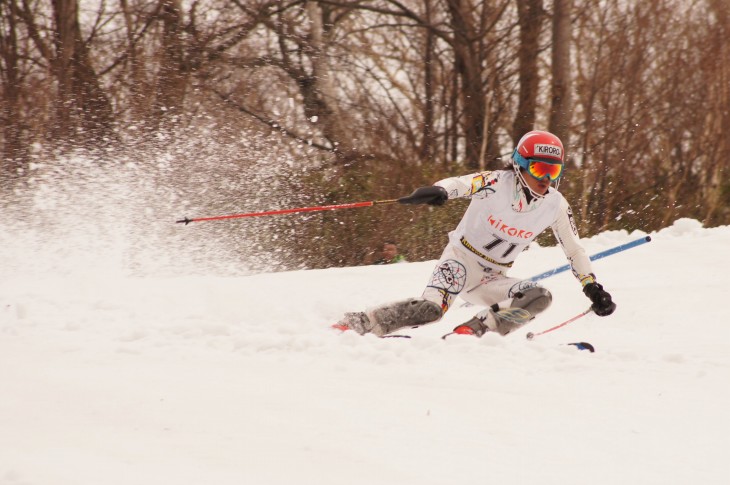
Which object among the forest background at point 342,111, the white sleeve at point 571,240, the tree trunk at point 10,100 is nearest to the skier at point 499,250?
the white sleeve at point 571,240

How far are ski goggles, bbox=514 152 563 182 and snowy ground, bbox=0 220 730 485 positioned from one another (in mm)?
1140

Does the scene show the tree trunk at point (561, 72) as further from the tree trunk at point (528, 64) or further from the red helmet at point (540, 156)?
the red helmet at point (540, 156)

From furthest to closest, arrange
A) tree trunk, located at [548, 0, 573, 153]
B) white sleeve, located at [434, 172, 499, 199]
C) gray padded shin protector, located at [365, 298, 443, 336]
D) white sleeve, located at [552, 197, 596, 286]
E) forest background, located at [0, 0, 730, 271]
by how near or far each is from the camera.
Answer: tree trunk, located at [548, 0, 573, 153]
forest background, located at [0, 0, 730, 271]
white sleeve, located at [552, 197, 596, 286]
gray padded shin protector, located at [365, 298, 443, 336]
white sleeve, located at [434, 172, 499, 199]

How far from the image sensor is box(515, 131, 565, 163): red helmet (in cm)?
491

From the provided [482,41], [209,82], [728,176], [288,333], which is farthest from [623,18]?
[288,333]

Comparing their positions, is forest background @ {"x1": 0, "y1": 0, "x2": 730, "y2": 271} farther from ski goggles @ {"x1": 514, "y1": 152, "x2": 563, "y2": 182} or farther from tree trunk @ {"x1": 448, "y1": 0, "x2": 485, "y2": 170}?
ski goggles @ {"x1": 514, "y1": 152, "x2": 563, "y2": 182}

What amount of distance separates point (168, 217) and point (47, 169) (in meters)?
2.07

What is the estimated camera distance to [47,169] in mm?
10930

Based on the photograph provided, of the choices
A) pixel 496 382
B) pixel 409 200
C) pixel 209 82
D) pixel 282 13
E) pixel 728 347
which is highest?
pixel 282 13

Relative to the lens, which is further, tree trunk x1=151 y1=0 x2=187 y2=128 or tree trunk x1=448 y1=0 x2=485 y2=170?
tree trunk x1=448 y1=0 x2=485 y2=170

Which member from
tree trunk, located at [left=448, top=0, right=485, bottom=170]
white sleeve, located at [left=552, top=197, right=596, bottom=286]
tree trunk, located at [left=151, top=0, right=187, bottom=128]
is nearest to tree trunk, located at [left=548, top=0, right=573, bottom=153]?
tree trunk, located at [left=448, top=0, right=485, bottom=170]

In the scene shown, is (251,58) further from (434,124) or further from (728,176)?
(728,176)

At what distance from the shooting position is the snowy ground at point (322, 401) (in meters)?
2.48

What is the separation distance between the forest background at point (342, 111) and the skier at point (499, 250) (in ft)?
17.0
